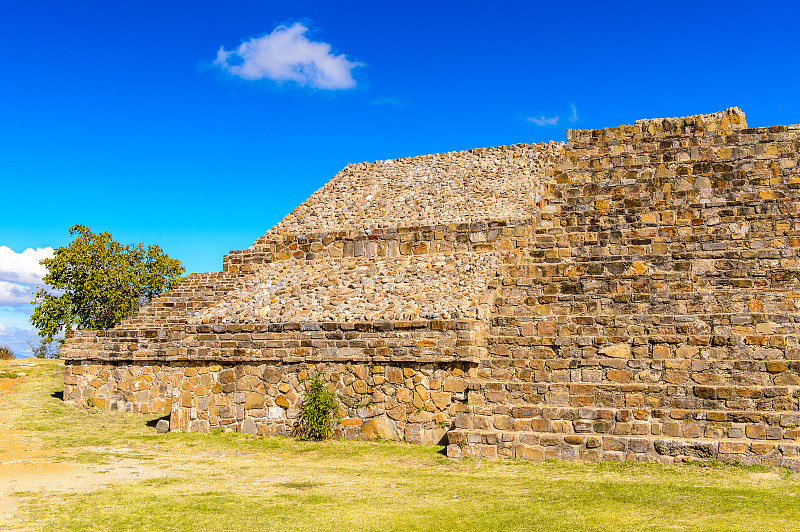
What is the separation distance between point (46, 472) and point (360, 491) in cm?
500

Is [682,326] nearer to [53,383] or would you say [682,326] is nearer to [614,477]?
[614,477]

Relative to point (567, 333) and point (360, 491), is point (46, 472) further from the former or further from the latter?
point (567, 333)

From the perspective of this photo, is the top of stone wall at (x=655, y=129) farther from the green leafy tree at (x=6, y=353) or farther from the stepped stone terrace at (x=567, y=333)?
the green leafy tree at (x=6, y=353)

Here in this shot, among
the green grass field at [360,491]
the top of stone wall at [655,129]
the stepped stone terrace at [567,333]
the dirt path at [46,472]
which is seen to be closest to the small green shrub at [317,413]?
the stepped stone terrace at [567,333]

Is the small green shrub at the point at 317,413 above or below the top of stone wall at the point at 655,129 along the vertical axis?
below

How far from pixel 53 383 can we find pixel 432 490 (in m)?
17.6

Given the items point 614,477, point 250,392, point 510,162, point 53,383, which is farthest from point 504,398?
point 53,383

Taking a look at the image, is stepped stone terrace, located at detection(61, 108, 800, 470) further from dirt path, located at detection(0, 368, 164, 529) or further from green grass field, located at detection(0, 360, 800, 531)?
dirt path, located at detection(0, 368, 164, 529)

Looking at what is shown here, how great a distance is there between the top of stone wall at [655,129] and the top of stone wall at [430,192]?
11.5 feet

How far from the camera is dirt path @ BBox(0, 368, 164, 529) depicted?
353 inches

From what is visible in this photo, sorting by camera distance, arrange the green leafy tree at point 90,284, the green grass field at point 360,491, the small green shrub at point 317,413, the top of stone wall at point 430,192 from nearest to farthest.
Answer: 1. the green grass field at point 360,491
2. the small green shrub at point 317,413
3. the top of stone wall at point 430,192
4. the green leafy tree at point 90,284

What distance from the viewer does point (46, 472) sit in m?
10.4

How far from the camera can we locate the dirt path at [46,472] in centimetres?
898

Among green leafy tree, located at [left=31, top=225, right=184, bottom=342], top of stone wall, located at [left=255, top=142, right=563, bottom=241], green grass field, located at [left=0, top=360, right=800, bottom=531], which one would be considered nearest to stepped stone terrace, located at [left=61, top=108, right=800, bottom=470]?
green grass field, located at [left=0, top=360, right=800, bottom=531]
